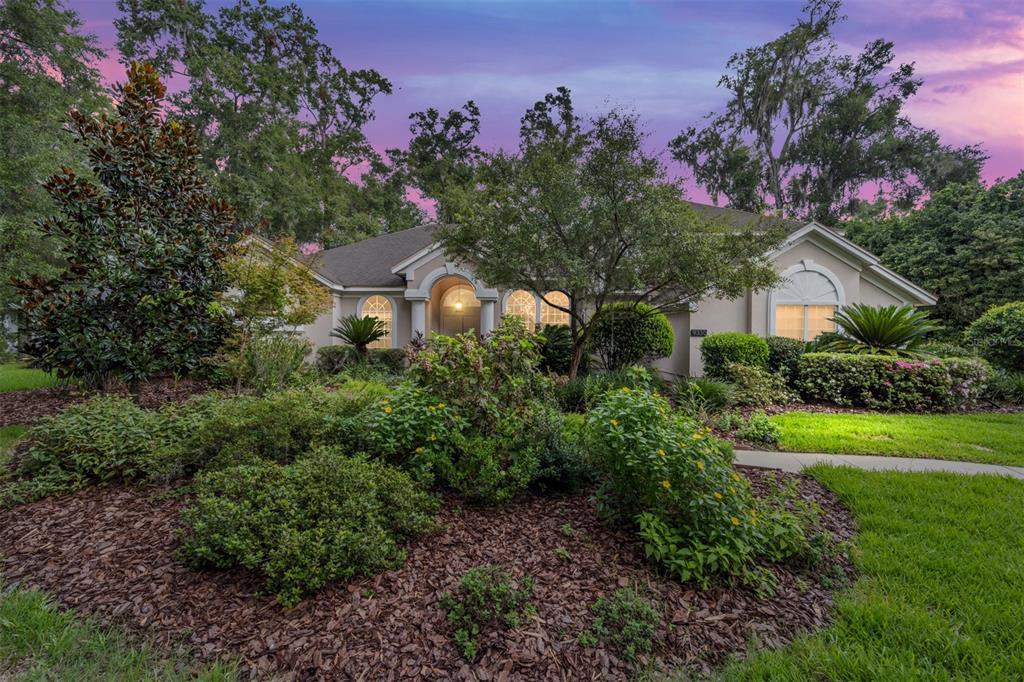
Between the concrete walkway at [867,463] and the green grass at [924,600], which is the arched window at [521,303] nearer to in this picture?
the concrete walkway at [867,463]

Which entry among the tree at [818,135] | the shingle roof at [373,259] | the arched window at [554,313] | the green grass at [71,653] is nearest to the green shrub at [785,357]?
the arched window at [554,313]

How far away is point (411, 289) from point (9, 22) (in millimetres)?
16485

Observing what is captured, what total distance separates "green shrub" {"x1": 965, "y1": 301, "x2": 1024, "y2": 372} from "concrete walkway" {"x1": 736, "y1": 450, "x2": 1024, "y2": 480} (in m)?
7.29

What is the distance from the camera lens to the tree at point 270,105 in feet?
60.2

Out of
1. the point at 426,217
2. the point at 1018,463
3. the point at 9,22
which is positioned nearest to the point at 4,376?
the point at 9,22

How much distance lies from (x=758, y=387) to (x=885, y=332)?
12.1 feet

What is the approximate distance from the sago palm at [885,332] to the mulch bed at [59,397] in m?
12.9

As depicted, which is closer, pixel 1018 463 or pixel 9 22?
pixel 1018 463

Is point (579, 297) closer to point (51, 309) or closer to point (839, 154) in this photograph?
point (51, 309)

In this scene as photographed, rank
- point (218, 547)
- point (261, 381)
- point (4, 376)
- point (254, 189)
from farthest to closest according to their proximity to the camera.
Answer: point (254, 189), point (4, 376), point (261, 381), point (218, 547)

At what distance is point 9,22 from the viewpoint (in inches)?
567

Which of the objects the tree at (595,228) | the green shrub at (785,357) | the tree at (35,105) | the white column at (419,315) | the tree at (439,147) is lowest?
the green shrub at (785,357)

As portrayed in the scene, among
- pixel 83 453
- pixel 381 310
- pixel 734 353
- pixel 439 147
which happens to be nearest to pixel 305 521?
pixel 83 453

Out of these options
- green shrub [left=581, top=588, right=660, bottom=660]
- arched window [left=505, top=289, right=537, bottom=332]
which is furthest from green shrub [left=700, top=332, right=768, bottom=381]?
green shrub [left=581, top=588, right=660, bottom=660]
